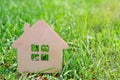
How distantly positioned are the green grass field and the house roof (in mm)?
165

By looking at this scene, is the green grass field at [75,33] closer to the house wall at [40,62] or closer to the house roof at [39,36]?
the house wall at [40,62]

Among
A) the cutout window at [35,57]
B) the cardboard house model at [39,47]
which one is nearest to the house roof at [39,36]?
the cardboard house model at [39,47]

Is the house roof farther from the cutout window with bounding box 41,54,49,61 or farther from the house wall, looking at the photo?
the cutout window with bounding box 41,54,49,61

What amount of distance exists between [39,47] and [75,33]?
0.53 m

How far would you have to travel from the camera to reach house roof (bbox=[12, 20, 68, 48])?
77.8 inches

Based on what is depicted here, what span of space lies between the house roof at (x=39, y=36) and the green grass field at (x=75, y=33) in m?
0.16

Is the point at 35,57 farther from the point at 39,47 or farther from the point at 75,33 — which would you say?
the point at 75,33

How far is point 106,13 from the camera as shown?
305 cm

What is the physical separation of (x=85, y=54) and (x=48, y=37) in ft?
0.96

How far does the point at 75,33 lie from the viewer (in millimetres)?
2490

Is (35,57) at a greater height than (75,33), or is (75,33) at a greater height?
(75,33)

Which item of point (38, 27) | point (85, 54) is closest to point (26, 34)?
point (38, 27)

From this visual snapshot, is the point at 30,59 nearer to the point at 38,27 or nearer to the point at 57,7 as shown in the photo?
the point at 38,27

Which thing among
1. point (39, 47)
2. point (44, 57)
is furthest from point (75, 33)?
point (39, 47)
